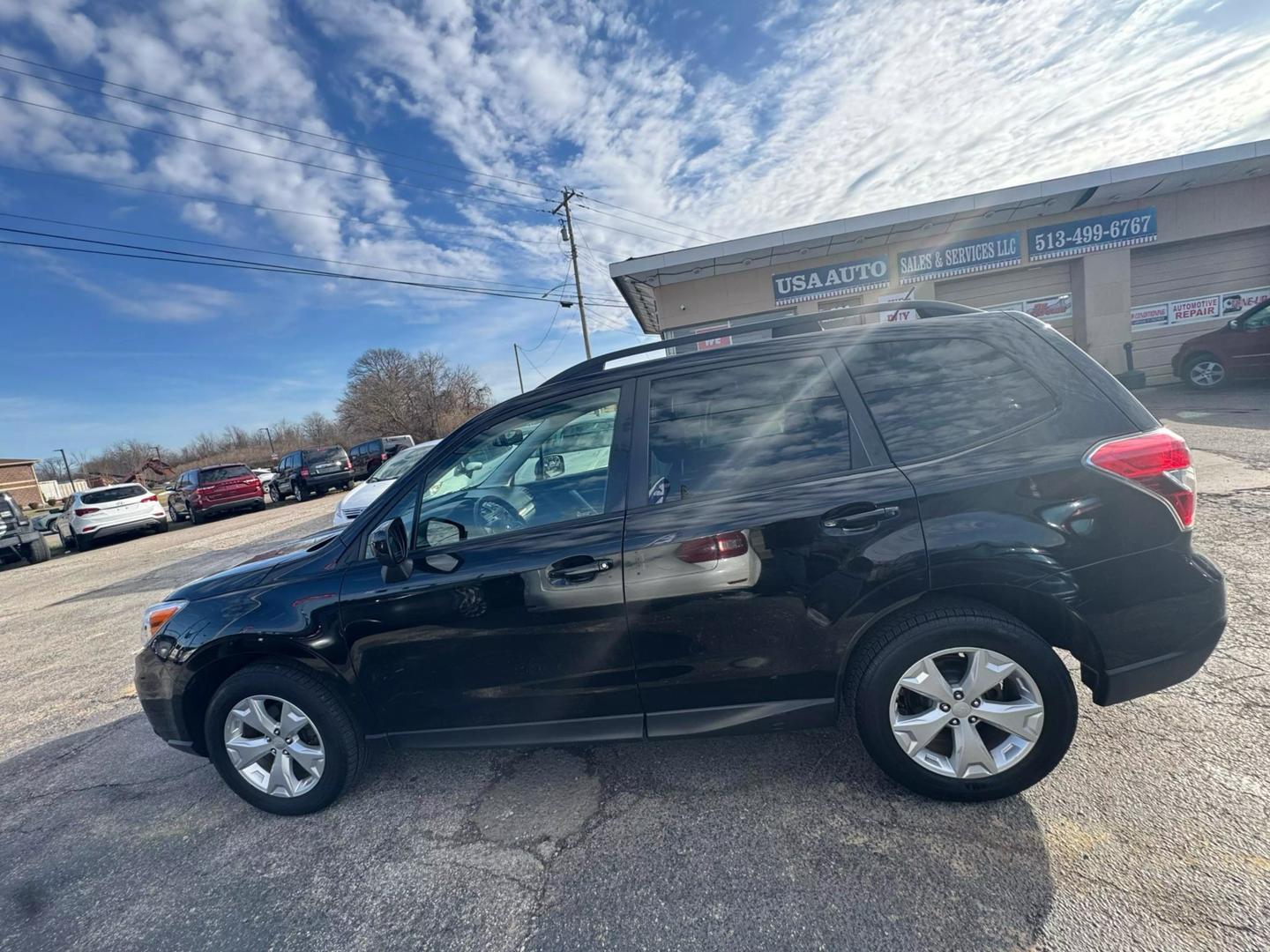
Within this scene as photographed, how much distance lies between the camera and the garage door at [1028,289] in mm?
13430

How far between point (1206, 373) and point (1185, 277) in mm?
3712

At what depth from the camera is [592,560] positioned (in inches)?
86.4

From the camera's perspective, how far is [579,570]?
7.24ft

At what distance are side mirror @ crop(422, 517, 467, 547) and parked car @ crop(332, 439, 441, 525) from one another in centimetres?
302

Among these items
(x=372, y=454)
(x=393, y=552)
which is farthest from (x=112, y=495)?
(x=393, y=552)


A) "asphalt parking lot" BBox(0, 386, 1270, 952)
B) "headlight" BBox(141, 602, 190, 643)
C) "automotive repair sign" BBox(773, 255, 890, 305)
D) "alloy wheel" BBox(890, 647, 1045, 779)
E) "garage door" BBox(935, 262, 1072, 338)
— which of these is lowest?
"asphalt parking lot" BBox(0, 386, 1270, 952)

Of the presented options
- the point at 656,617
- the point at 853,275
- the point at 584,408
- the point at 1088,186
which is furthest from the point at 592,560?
the point at 1088,186

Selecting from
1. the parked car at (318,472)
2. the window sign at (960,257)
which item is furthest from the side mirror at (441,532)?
the parked car at (318,472)

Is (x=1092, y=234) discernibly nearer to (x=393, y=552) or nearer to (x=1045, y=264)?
(x=1045, y=264)

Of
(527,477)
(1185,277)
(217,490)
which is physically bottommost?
(217,490)

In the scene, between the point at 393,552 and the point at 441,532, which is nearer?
the point at 393,552

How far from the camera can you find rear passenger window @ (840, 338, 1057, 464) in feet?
7.04

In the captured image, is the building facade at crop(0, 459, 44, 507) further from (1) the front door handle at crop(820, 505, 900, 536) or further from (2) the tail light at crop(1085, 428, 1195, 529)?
(2) the tail light at crop(1085, 428, 1195, 529)

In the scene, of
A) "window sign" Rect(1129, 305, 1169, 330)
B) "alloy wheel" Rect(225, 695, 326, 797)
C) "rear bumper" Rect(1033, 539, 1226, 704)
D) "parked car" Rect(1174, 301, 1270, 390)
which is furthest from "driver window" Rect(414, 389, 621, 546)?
"window sign" Rect(1129, 305, 1169, 330)
